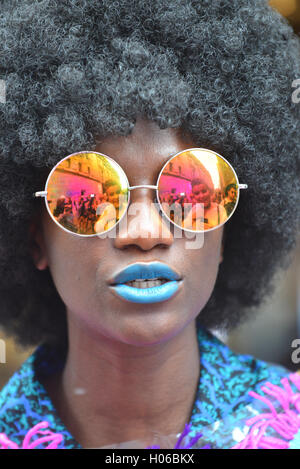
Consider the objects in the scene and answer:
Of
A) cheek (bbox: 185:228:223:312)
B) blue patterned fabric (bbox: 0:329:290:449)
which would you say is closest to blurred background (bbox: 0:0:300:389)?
blue patterned fabric (bbox: 0:329:290:449)

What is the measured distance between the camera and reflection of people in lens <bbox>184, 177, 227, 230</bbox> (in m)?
1.48

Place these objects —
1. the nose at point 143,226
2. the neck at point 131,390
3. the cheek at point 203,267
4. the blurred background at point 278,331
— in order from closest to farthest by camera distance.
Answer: the nose at point 143,226 → the cheek at point 203,267 → the neck at point 131,390 → the blurred background at point 278,331

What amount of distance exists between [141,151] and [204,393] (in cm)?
78

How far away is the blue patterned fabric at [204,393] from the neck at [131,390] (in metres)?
0.06

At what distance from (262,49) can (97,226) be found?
71cm

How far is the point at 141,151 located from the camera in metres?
1.48

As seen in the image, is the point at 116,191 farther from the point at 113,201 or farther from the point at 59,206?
the point at 59,206

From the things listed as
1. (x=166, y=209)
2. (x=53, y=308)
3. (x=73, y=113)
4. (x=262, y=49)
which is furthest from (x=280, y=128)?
(x=53, y=308)

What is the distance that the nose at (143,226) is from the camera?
56.6 inches

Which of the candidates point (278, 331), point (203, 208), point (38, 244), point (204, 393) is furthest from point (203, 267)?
point (278, 331)

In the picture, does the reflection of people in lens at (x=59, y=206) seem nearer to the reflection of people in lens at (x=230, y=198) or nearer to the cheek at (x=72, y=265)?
the cheek at (x=72, y=265)

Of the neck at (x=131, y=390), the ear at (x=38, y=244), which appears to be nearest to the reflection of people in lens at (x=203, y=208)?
the neck at (x=131, y=390)

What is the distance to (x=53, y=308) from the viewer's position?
2.02m

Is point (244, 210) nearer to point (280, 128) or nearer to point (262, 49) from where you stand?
point (280, 128)
